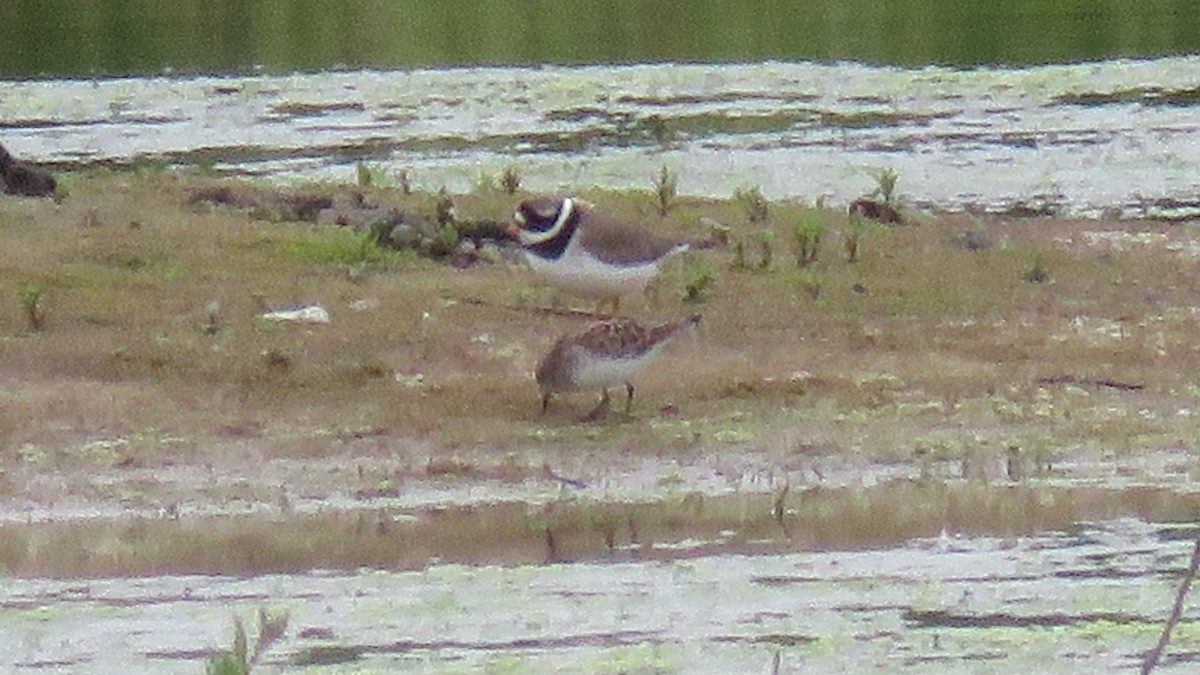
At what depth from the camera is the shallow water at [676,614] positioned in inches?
251

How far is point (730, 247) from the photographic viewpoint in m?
12.1

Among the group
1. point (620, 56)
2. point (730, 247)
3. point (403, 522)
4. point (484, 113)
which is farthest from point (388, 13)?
point (403, 522)

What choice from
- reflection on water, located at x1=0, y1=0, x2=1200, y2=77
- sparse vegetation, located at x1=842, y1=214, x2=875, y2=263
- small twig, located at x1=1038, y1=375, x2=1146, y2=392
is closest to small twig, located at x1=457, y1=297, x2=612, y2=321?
sparse vegetation, located at x1=842, y1=214, x2=875, y2=263

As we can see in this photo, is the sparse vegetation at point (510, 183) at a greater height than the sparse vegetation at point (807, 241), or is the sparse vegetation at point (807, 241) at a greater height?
the sparse vegetation at point (510, 183)

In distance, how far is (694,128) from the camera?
59.0ft

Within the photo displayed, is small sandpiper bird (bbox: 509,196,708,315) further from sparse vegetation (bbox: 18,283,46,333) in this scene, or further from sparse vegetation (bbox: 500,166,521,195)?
sparse vegetation (bbox: 500,166,521,195)

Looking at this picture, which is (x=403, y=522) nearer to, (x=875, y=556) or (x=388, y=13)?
(x=875, y=556)

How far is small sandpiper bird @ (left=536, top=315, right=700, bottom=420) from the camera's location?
9.05 meters

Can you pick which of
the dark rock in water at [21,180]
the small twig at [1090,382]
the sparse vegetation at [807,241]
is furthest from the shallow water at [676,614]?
the dark rock in water at [21,180]

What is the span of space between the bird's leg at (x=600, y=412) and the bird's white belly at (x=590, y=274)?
98cm

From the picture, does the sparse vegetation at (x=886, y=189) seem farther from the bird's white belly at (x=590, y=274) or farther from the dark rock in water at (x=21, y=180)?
the dark rock in water at (x=21, y=180)

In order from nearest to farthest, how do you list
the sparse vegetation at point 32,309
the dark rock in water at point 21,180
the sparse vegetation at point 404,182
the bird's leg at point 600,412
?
the bird's leg at point 600,412, the sparse vegetation at point 32,309, the dark rock in water at point 21,180, the sparse vegetation at point 404,182

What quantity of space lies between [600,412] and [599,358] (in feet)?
0.98

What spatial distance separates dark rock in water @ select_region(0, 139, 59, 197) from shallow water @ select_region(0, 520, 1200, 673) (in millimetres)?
5749
